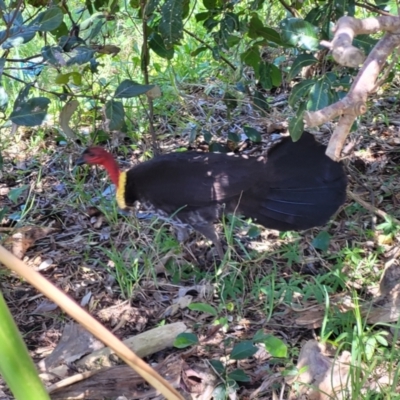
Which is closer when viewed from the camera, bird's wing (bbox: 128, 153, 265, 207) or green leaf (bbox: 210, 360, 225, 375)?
green leaf (bbox: 210, 360, 225, 375)

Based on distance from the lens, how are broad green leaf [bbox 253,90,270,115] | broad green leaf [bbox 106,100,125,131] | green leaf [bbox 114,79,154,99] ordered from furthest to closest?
broad green leaf [bbox 253,90,270,115], broad green leaf [bbox 106,100,125,131], green leaf [bbox 114,79,154,99]

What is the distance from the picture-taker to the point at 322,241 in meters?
3.58

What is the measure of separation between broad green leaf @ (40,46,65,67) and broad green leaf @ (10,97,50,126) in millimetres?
170

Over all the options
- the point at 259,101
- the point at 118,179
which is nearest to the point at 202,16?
the point at 259,101

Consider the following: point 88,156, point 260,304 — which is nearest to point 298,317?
point 260,304

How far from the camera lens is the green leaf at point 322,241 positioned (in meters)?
3.57

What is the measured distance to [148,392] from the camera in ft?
8.87

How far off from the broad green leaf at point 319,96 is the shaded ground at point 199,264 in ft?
3.13

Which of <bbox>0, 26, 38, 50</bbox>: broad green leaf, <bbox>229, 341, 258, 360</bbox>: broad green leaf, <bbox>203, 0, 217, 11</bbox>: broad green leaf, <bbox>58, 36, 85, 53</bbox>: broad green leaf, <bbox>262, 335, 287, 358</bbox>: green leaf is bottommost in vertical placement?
<bbox>229, 341, 258, 360</bbox>: broad green leaf

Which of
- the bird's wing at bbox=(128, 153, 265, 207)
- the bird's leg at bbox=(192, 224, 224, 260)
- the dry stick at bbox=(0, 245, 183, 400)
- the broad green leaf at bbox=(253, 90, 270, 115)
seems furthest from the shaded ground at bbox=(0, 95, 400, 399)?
the dry stick at bbox=(0, 245, 183, 400)

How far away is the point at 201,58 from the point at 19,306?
2978 millimetres

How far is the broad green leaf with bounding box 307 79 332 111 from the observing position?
233cm

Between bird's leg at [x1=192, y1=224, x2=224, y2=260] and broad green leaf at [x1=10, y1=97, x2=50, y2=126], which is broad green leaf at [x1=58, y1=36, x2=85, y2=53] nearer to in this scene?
broad green leaf at [x1=10, y1=97, x2=50, y2=126]

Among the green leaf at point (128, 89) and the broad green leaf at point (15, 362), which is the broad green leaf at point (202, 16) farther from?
the broad green leaf at point (15, 362)
